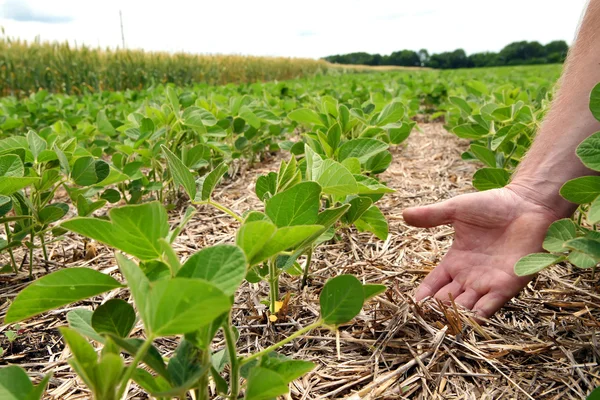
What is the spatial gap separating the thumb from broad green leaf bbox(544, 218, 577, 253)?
34cm

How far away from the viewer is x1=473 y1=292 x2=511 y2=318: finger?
108 cm

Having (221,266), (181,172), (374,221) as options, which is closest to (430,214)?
(374,221)

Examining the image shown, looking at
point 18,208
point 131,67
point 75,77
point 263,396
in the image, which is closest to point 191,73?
point 131,67

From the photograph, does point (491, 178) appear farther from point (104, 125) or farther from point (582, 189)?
point (104, 125)

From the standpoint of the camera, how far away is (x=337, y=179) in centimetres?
79

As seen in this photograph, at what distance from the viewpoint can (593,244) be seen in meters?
0.80

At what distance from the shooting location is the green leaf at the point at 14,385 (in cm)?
48

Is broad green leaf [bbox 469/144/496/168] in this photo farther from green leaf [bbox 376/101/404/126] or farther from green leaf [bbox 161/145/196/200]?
green leaf [bbox 161/145/196/200]

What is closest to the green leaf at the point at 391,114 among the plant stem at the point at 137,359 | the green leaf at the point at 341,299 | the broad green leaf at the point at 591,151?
the broad green leaf at the point at 591,151

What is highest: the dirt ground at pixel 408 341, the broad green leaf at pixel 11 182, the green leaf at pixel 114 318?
the broad green leaf at pixel 11 182

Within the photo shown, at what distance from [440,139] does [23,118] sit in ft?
10.7

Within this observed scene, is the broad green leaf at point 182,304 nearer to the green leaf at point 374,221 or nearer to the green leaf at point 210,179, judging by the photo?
the green leaf at point 210,179

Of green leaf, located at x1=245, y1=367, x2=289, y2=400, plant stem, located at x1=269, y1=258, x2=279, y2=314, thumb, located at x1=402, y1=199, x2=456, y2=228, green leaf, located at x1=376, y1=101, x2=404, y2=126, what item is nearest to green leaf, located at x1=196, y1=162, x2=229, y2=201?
plant stem, located at x1=269, y1=258, x2=279, y2=314

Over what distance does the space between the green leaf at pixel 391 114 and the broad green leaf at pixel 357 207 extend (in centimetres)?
73
